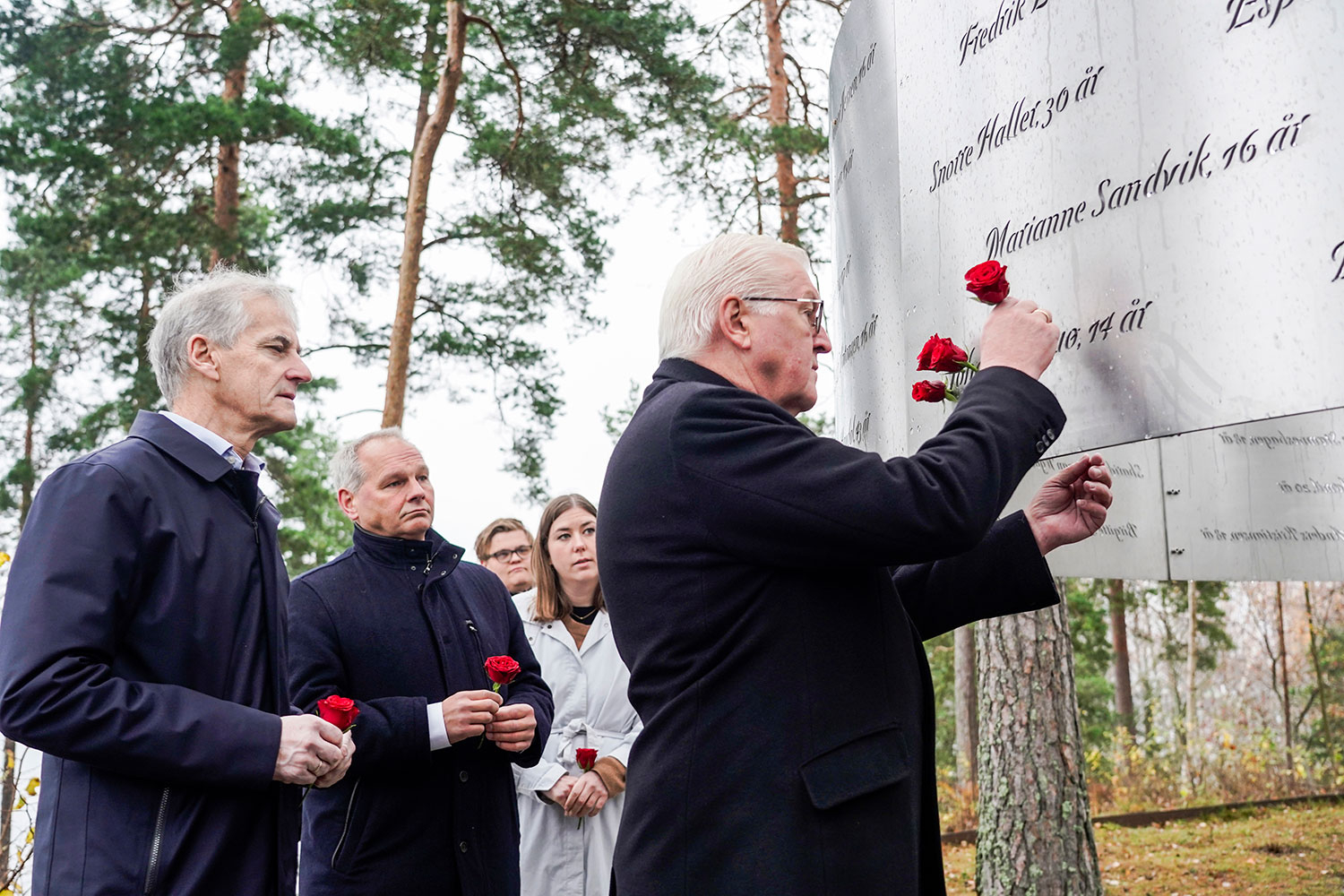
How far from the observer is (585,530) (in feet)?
16.6

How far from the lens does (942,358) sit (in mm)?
2268

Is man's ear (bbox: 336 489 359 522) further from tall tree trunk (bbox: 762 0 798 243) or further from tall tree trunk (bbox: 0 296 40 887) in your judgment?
tall tree trunk (bbox: 762 0 798 243)

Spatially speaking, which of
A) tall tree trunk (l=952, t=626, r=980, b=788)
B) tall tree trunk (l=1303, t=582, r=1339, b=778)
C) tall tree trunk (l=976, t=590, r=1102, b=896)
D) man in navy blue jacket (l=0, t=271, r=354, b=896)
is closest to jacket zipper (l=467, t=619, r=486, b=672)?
man in navy blue jacket (l=0, t=271, r=354, b=896)

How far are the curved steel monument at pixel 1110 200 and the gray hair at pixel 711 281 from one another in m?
0.46

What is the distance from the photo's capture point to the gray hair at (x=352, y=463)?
3.99 metres

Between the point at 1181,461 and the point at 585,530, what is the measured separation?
7.80 ft

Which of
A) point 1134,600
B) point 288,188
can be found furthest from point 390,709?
point 1134,600

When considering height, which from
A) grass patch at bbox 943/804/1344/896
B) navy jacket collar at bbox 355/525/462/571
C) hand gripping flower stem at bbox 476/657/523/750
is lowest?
grass patch at bbox 943/804/1344/896

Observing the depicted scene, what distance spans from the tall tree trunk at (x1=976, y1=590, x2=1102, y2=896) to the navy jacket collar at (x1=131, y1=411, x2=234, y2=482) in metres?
4.84

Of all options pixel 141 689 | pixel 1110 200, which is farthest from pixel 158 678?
pixel 1110 200

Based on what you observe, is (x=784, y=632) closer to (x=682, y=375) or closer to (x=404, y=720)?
(x=682, y=375)

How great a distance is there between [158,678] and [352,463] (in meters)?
1.74

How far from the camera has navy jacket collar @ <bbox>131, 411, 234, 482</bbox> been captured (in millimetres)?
2484

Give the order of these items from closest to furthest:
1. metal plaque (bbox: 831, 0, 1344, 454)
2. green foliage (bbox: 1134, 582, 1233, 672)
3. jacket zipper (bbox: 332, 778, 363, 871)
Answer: metal plaque (bbox: 831, 0, 1344, 454) → jacket zipper (bbox: 332, 778, 363, 871) → green foliage (bbox: 1134, 582, 1233, 672)
